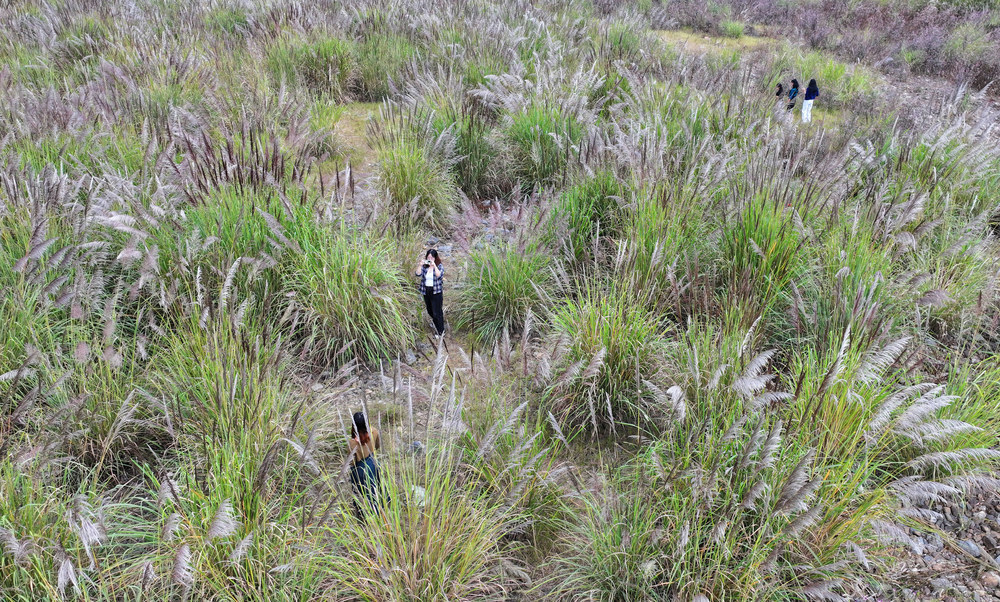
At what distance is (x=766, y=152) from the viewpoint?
425cm

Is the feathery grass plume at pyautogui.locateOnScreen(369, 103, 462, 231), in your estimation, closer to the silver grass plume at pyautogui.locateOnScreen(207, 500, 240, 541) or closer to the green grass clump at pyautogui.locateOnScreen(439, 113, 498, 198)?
the green grass clump at pyautogui.locateOnScreen(439, 113, 498, 198)

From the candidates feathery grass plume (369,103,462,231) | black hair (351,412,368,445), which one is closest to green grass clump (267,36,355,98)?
feathery grass plume (369,103,462,231)

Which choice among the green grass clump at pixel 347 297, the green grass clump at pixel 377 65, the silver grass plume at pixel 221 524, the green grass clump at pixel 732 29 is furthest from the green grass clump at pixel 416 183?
the green grass clump at pixel 732 29

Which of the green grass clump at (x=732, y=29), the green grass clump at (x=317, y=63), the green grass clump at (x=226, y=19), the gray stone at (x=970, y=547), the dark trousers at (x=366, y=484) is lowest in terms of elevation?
the gray stone at (x=970, y=547)

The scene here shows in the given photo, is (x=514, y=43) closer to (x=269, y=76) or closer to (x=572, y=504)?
(x=269, y=76)

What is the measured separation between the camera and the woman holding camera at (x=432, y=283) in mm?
3570

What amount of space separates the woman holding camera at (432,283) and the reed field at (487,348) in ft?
0.94

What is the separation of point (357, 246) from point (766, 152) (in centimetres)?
304

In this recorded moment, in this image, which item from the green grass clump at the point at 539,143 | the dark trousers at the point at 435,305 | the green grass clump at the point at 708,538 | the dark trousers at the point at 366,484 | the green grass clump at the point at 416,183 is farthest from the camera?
the green grass clump at the point at 539,143

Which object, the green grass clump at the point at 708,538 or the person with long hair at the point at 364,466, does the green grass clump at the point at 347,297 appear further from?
the green grass clump at the point at 708,538

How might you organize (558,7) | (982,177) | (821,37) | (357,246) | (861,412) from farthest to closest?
(821,37)
(558,7)
(982,177)
(357,246)
(861,412)

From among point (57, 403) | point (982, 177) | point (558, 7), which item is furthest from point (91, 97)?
point (558, 7)

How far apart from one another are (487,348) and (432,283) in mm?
621

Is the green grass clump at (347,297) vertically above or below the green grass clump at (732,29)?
below
